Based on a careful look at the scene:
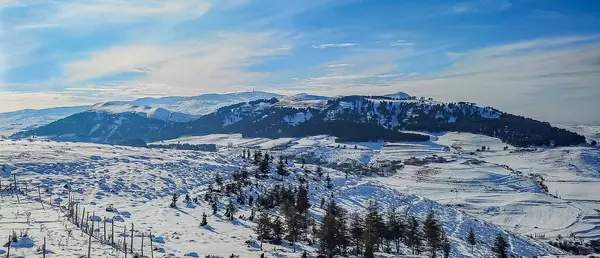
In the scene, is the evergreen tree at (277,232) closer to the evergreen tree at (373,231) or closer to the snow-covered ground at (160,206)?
the snow-covered ground at (160,206)

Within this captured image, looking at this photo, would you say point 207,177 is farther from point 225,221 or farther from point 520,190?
point 520,190

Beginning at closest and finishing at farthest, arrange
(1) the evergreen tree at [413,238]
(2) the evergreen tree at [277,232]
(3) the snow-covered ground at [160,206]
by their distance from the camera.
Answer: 1. (3) the snow-covered ground at [160,206]
2. (2) the evergreen tree at [277,232]
3. (1) the evergreen tree at [413,238]

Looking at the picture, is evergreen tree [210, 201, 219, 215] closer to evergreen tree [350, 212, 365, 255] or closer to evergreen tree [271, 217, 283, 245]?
evergreen tree [271, 217, 283, 245]

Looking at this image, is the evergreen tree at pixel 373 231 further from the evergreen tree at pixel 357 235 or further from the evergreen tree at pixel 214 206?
Answer: the evergreen tree at pixel 214 206

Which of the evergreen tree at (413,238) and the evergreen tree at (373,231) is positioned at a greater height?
the evergreen tree at (373,231)

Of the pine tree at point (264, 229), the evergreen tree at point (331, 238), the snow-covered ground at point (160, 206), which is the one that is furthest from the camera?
the pine tree at point (264, 229)

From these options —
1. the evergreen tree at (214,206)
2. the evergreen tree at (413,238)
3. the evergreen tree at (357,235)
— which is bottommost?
the evergreen tree at (413,238)

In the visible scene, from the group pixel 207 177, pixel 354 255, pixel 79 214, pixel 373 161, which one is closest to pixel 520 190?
pixel 373 161

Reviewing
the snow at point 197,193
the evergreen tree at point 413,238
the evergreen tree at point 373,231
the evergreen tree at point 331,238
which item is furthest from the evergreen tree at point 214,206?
the evergreen tree at point 413,238

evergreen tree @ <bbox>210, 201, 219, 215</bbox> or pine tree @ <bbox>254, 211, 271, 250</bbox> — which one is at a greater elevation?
pine tree @ <bbox>254, 211, 271, 250</bbox>

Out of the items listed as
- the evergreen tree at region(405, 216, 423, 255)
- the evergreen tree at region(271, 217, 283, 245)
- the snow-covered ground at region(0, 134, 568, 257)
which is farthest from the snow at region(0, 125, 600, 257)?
the evergreen tree at region(405, 216, 423, 255)

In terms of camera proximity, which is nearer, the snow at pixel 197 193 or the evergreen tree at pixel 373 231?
the snow at pixel 197 193
